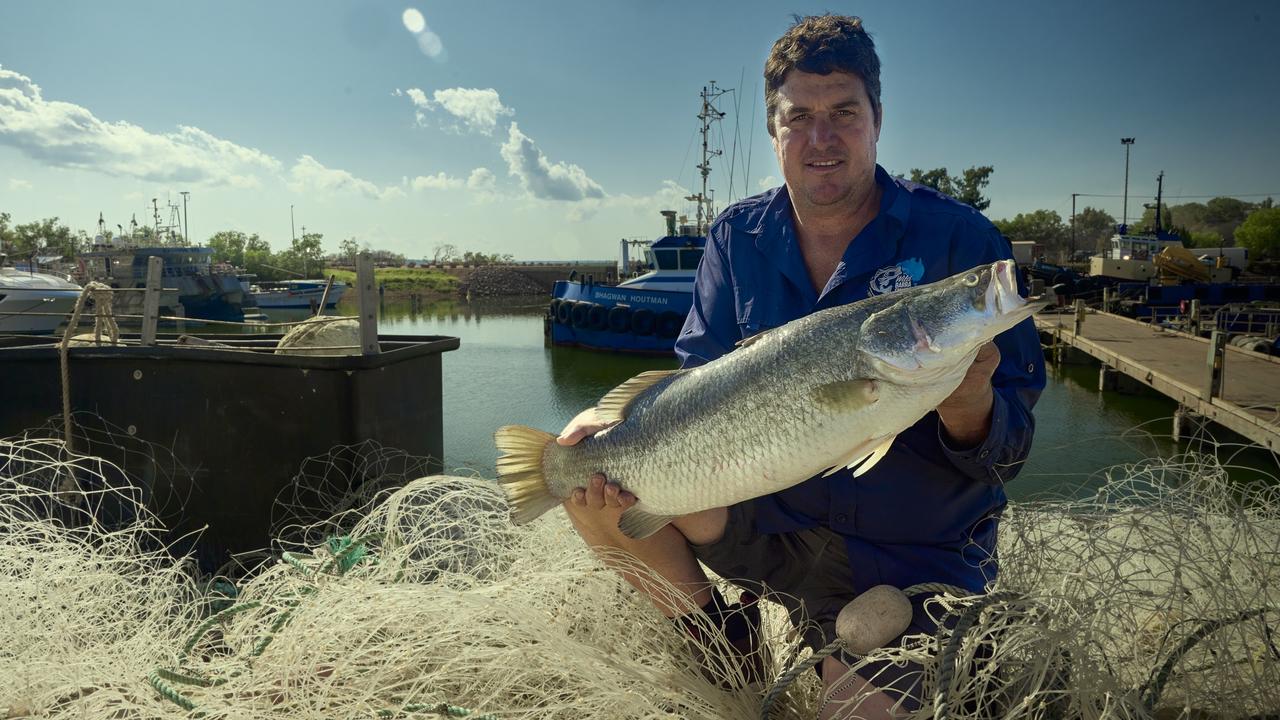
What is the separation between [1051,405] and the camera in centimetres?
1677

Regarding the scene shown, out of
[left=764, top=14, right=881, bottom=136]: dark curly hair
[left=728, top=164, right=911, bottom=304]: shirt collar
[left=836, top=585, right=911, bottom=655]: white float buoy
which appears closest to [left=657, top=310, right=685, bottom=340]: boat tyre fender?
[left=728, top=164, right=911, bottom=304]: shirt collar

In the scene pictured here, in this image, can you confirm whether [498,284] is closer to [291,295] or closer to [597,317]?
[291,295]

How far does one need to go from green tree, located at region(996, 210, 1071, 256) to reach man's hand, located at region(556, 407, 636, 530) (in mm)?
82403

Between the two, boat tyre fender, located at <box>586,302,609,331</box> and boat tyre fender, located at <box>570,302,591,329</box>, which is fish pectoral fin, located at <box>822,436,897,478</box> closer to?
boat tyre fender, located at <box>586,302,609,331</box>

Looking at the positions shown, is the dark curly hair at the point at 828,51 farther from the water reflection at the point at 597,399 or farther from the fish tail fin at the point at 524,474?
the water reflection at the point at 597,399

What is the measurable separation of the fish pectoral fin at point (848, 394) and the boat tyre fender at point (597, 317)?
24993mm

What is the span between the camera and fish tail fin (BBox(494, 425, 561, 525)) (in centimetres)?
260

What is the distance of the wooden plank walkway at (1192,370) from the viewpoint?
9.13m

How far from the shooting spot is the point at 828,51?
8.43 ft

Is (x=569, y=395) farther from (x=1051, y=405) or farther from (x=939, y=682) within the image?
(x=939, y=682)

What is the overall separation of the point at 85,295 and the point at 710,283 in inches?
198

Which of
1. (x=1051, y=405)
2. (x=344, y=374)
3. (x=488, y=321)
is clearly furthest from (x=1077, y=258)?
(x=344, y=374)

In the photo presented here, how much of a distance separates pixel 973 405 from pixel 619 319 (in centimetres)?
2446

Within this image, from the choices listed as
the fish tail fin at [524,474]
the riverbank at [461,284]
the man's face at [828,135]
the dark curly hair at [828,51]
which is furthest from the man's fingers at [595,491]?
the riverbank at [461,284]
